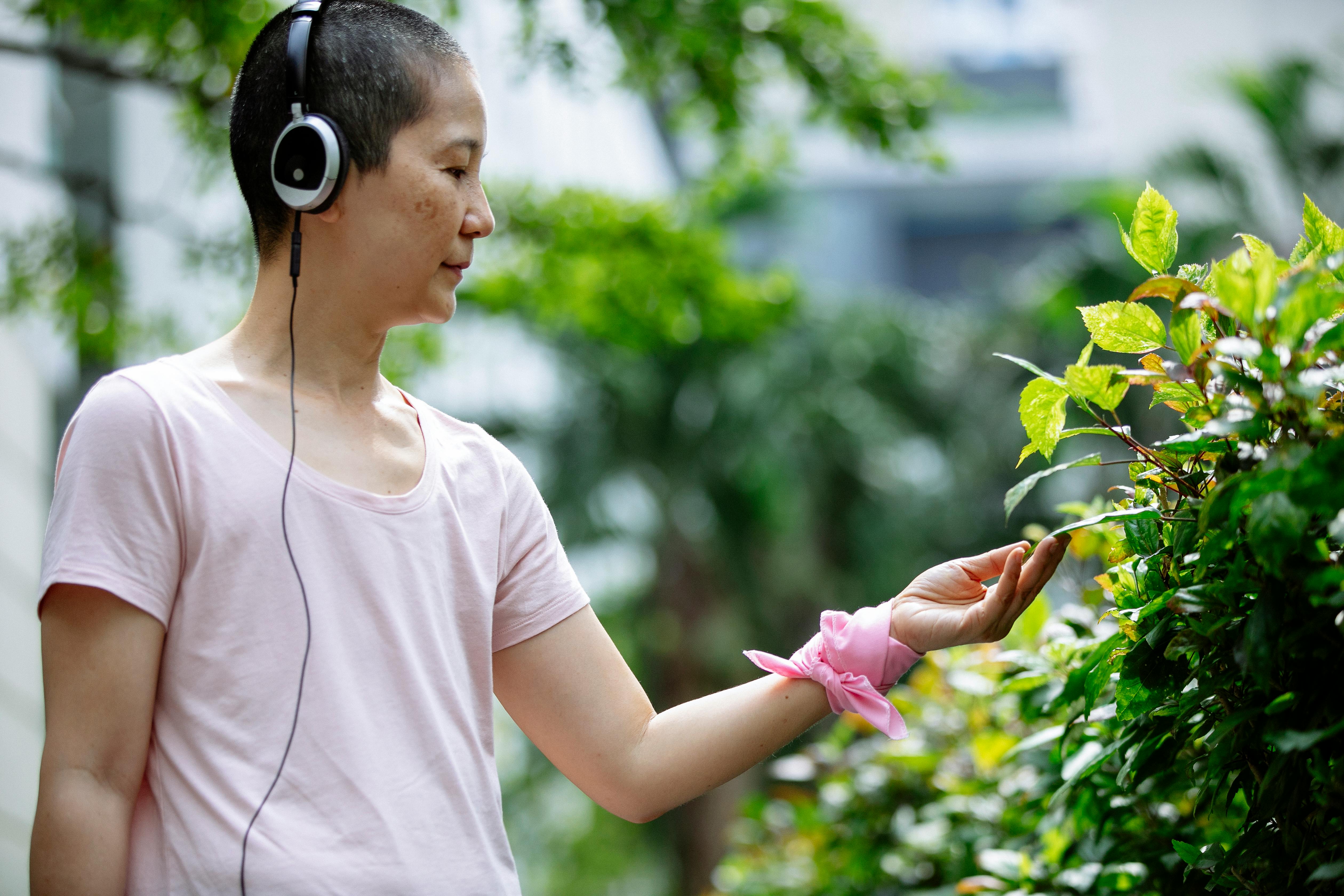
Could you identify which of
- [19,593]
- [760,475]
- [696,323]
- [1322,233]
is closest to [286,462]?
[1322,233]

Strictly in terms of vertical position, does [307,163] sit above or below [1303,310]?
above

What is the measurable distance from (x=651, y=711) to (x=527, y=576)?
0.71 feet

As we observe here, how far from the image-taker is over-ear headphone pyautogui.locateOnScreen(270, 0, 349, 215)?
1.15 meters

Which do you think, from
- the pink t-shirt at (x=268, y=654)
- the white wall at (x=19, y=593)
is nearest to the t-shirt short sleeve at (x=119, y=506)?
the pink t-shirt at (x=268, y=654)

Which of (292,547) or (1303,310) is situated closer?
(1303,310)

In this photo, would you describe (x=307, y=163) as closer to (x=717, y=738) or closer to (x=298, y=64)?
(x=298, y=64)

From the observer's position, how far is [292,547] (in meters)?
1.10

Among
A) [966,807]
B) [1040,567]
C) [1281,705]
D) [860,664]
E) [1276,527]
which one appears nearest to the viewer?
[1276,527]

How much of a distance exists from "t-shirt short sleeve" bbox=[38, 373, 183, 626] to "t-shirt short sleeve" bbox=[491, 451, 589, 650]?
1.22ft

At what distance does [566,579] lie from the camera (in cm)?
136

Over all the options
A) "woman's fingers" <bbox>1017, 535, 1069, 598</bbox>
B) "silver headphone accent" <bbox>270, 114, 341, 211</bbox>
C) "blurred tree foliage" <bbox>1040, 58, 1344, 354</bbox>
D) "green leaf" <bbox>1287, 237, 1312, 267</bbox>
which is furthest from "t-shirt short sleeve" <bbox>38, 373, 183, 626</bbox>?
"blurred tree foliage" <bbox>1040, 58, 1344, 354</bbox>

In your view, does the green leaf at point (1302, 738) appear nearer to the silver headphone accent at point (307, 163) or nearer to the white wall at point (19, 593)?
the silver headphone accent at point (307, 163)

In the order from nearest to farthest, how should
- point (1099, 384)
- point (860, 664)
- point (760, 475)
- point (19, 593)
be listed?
point (1099, 384), point (860, 664), point (19, 593), point (760, 475)

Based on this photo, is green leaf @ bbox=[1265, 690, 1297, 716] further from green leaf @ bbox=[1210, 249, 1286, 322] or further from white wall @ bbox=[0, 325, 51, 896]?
white wall @ bbox=[0, 325, 51, 896]
